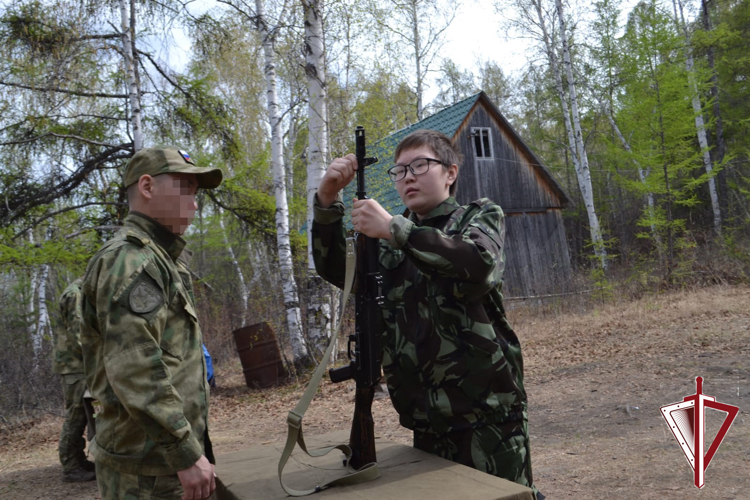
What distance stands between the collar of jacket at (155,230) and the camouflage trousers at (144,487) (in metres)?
0.86

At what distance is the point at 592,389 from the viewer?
7688 millimetres

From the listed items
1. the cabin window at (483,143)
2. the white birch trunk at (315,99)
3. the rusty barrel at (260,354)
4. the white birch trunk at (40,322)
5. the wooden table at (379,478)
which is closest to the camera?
the wooden table at (379,478)

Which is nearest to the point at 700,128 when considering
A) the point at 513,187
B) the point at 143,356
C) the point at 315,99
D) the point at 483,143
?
the point at 513,187

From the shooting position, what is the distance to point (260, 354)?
10625 millimetres

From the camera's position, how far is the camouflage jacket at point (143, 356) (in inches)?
74.5

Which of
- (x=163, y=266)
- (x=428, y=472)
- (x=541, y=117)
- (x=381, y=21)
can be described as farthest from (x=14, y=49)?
(x=541, y=117)

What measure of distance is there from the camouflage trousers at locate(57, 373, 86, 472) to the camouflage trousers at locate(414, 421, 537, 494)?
5.02 metres

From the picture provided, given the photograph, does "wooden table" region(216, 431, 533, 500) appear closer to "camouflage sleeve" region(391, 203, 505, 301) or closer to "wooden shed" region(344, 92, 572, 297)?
"camouflage sleeve" region(391, 203, 505, 301)

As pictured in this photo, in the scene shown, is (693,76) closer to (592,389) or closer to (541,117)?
(592,389)

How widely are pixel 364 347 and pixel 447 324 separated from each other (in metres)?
0.32

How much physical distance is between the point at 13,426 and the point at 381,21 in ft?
35.1

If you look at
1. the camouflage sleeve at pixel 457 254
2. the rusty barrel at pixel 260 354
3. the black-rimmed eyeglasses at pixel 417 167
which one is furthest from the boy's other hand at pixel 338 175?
the rusty barrel at pixel 260 354

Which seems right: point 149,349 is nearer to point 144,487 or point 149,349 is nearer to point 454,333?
point 144,487

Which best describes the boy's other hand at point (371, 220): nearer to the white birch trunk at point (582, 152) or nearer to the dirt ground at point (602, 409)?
the dirt ground at point (602, 409)
